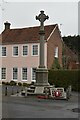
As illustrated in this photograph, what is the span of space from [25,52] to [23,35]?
3.28 meters

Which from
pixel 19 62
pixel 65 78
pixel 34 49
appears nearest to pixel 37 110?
pixel 65 78

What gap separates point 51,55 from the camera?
41.0 m

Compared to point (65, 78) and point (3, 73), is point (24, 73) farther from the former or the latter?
point (65, 78)

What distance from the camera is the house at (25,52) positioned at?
1595 inches

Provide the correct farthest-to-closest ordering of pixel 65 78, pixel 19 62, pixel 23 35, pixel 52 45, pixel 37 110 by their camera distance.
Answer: pixel 23 35 < pixel 19 62 < pixel 52 45 < pixel 65 78 < pixel 37 110

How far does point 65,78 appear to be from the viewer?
33719 mm

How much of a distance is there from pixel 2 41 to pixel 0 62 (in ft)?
10.8

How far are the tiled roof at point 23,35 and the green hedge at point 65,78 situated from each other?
7.51 metres

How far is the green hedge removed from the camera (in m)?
32.6

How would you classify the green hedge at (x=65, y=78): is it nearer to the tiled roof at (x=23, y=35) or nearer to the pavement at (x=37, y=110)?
the tiled roof at (x=23, y=35)

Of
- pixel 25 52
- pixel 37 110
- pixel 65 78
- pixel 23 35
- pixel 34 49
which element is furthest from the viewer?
pixel 23 35

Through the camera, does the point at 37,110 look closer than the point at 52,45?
Yes

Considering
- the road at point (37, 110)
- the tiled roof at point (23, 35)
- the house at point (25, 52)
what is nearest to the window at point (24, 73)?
the house at point (25, 52)

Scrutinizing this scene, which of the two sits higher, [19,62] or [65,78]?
[19,62]
